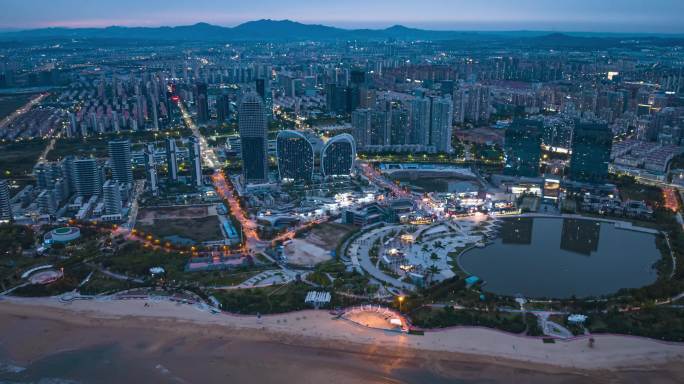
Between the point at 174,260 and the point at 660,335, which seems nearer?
the point at 660,335

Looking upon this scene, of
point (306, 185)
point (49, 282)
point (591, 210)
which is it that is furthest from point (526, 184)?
point (49, 282)

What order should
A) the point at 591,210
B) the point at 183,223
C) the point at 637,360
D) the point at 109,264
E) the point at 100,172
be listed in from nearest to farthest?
1. the point at 637,360
2. the point at 109,264
3. the point at 183,223
4. the point at 591,210
5. the point at 100,172

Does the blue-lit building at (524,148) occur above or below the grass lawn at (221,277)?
above

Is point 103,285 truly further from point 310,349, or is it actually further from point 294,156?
point 294,156

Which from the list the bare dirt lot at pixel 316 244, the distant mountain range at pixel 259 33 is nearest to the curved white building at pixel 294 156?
the bare dirt lot at pixel 316 244

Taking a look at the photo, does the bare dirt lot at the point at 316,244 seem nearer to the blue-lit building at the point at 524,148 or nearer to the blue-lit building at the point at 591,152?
the blue-lit building at the point at 524,148

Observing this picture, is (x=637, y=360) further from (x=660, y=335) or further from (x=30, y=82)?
(x=30, y=82)
